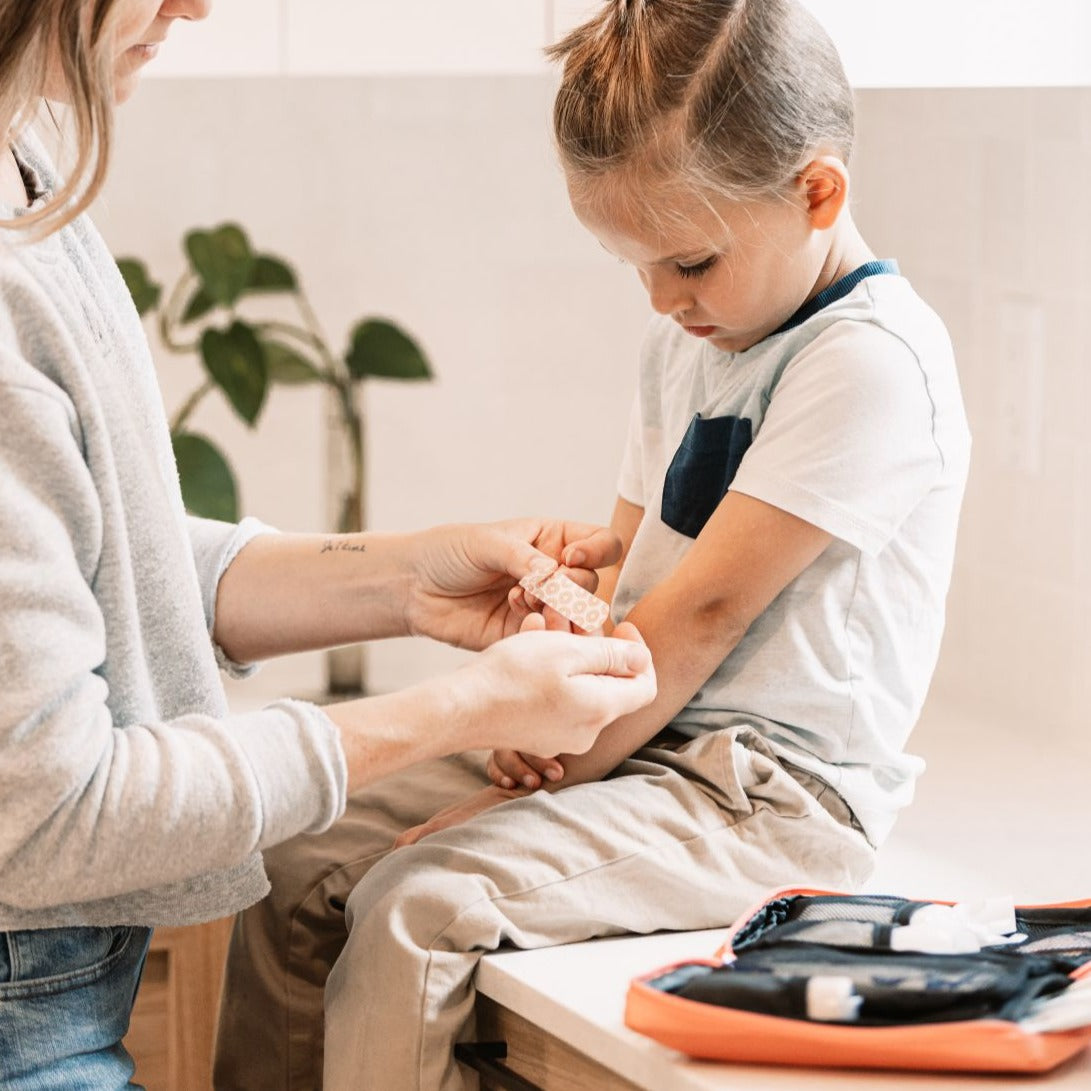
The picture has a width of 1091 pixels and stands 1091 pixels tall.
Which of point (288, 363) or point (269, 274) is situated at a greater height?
point (269, 274)

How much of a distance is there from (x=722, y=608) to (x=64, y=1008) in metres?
0.50

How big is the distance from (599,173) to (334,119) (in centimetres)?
120

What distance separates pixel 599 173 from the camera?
3.82ft

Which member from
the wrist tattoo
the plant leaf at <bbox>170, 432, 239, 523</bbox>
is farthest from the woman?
the plant leaf at <bbox>170, 432, 239, 523</bbox>

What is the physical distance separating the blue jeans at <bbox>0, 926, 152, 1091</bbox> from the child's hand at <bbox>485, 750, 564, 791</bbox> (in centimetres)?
31

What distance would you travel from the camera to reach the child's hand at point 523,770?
3.89 feet

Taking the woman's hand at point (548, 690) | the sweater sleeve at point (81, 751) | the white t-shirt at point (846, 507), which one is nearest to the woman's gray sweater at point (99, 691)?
the sweater sleeve at point (81, 751)

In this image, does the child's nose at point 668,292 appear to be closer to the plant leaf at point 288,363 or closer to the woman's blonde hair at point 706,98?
the woman's blonde hair at point 706,98

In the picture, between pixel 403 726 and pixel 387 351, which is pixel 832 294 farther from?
pixel 387 351

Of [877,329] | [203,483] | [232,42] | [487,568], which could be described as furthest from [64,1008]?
[203,483]

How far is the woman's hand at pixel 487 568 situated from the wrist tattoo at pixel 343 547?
0.16 ft

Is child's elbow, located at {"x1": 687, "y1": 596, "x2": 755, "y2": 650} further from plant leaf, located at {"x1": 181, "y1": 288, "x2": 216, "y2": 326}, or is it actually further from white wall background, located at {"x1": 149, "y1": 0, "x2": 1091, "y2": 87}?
plant leaf, located at {"x1": 181, "y1": 288, "x2": 216, "y2": 326}

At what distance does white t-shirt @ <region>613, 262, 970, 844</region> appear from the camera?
1.11m

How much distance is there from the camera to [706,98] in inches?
44.7
